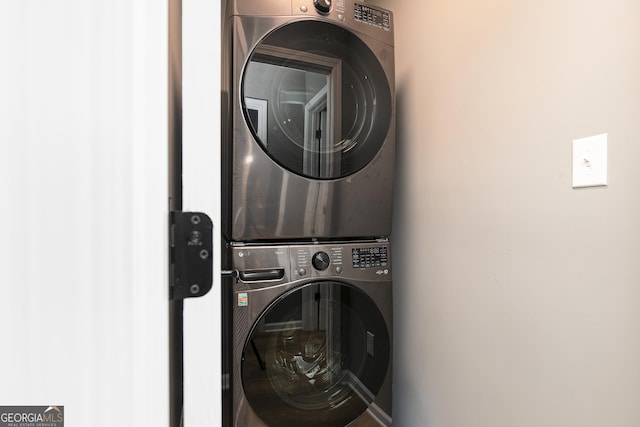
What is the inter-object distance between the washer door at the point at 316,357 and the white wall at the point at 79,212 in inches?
31.2

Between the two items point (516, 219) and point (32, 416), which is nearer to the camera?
point (32, 416)

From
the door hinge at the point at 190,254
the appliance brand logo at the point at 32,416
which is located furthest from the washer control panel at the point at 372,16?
the appliance brand logo at the point at 32,416

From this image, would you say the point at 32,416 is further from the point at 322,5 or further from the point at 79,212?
the point at 322,5

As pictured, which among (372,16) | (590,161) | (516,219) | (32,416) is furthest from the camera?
(372,16)

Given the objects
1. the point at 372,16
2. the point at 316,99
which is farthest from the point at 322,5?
the point at 316,99

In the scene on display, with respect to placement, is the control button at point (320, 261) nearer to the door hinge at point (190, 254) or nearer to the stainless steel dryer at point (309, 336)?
the stainless steel dryer at point (309, 336)

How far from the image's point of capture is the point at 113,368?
1.18 ft

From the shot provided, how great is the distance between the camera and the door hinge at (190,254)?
405mm

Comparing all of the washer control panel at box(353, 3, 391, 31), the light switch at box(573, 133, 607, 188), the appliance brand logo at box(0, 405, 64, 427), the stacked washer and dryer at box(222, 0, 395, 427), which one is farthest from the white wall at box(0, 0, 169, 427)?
the washer control panel at box(353, 3, 391, 31)

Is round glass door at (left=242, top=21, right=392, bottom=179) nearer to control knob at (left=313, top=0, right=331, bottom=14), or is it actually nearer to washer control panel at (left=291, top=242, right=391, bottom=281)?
control knob at (left=313, top=0, right=331, bottom=14)

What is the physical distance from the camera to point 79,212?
354mm

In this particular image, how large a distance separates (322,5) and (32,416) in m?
1.27

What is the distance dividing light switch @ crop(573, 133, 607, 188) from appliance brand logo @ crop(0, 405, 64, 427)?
1.02 meters

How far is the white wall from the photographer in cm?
34
